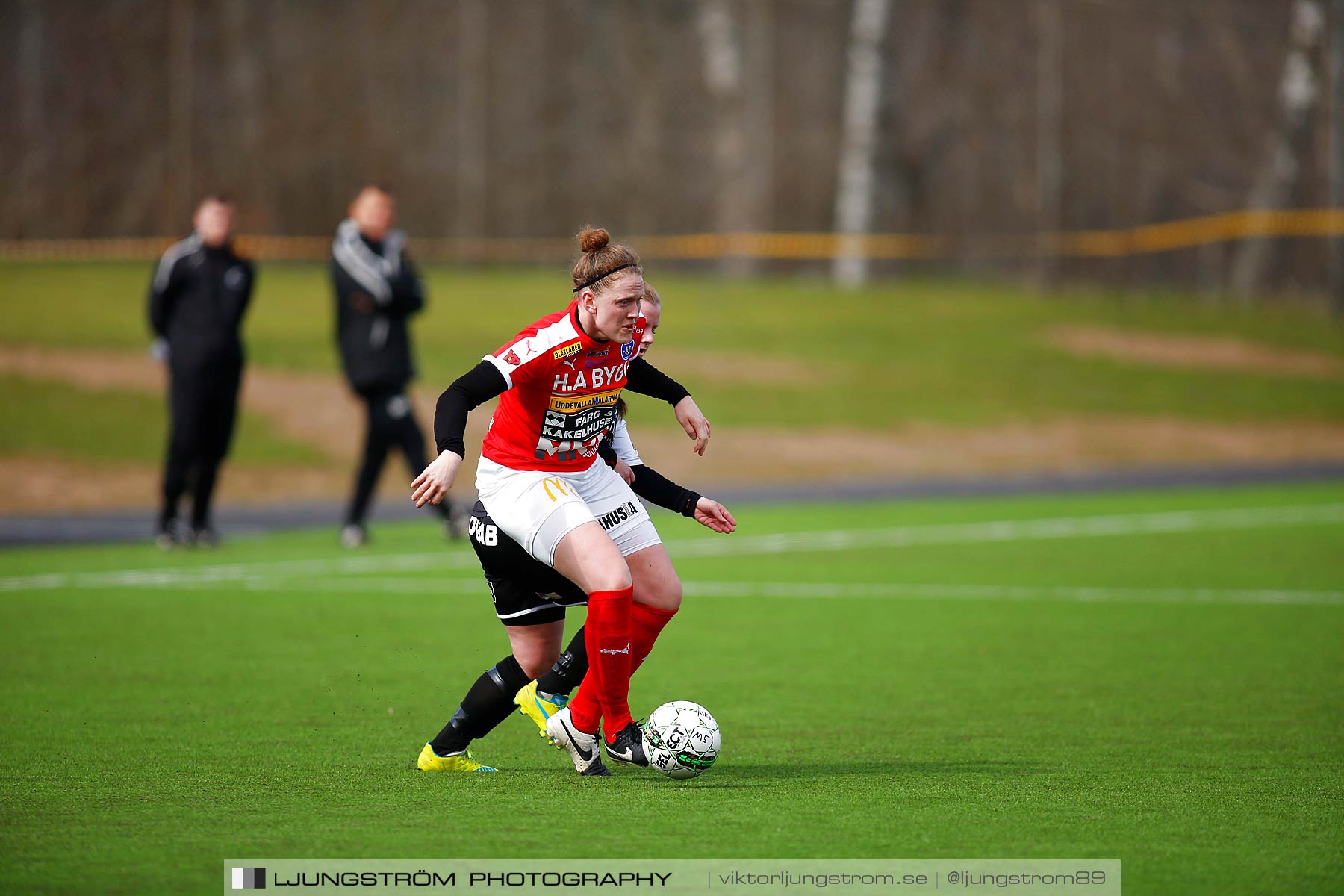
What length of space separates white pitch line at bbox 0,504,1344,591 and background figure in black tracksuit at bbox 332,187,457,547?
2.88 ft

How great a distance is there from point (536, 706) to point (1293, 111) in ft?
95.2

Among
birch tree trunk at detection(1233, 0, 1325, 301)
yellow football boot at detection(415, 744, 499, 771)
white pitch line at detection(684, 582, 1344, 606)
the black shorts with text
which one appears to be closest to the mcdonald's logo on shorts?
the black shorts with text

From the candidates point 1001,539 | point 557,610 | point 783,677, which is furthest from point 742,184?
point 557,610

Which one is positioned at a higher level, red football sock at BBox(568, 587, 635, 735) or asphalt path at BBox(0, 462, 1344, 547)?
red football sock at BBox(568, 587, 635, 735)

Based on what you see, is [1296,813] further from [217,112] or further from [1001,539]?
[217,112]

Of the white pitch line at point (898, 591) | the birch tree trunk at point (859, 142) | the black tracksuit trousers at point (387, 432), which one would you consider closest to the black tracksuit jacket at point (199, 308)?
the black tracksuit trousers at point (387, 432)

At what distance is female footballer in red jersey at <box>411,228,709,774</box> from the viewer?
5688mm

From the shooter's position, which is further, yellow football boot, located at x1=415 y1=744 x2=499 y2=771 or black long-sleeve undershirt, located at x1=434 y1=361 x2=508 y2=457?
yellow football boot, located at x1=415 y1=744 x2=499 y2=771

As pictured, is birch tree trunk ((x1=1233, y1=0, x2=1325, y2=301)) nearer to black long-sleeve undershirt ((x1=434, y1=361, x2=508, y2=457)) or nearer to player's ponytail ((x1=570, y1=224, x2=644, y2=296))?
player's ponytail ((x1=570, y1=224, x2=644, y2=296))

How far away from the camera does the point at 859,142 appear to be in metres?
28.1

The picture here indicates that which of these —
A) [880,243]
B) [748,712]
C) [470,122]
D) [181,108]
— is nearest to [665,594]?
[748,712]

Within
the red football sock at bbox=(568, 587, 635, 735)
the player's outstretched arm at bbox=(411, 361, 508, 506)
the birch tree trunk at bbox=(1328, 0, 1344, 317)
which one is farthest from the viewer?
the birch tree trunk at bbox=(1328, 0, 1344, 317)

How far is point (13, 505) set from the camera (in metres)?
16.1

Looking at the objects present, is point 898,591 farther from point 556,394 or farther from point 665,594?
point 556,394
